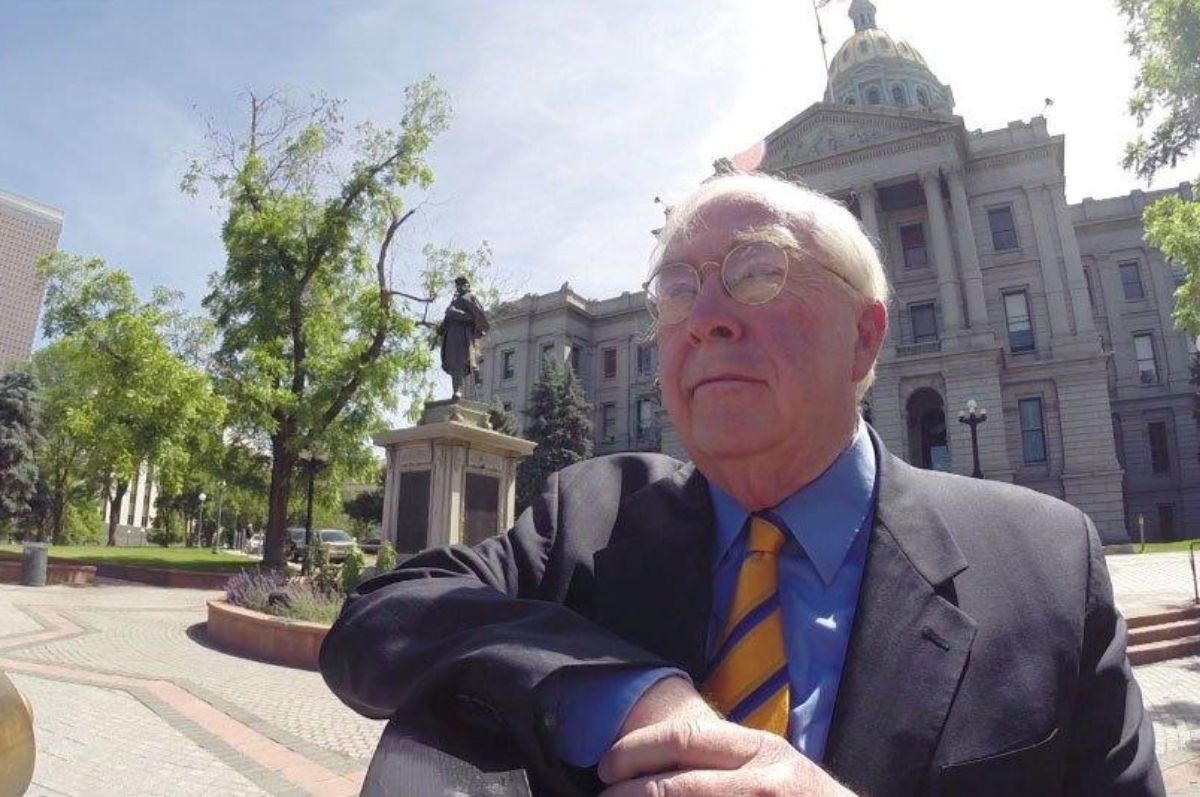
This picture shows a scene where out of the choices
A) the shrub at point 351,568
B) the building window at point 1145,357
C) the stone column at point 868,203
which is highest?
the stone column at point 868,203

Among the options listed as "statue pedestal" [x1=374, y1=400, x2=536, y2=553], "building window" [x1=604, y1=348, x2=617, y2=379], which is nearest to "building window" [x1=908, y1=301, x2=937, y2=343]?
"building window" [x1=604, y1=348, x2=617, y2=379]

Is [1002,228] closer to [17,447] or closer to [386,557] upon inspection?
[386,557]

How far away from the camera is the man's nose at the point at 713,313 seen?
1.40 metres

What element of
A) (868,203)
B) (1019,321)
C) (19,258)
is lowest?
(1019,321)

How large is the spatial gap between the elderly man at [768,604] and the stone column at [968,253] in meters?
35.0

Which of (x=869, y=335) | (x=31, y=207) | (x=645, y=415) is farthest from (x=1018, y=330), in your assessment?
(x=31, y=207)

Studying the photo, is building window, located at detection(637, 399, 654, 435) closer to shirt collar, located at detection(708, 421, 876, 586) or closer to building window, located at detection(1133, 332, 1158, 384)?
building window, located at detection(1133, 332, 1158, 384)

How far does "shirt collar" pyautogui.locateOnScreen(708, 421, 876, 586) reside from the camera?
1343mm

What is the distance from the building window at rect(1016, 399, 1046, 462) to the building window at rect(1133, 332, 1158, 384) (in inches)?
526

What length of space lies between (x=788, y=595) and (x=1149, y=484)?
4714 centimetres

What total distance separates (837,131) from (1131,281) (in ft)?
66.6

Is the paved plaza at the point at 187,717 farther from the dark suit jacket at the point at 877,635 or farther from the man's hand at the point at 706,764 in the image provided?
the man's hand at the point at 706,764

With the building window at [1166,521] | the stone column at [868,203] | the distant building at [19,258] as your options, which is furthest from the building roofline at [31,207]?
the building window at [1166,521]

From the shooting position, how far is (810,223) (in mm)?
1493
